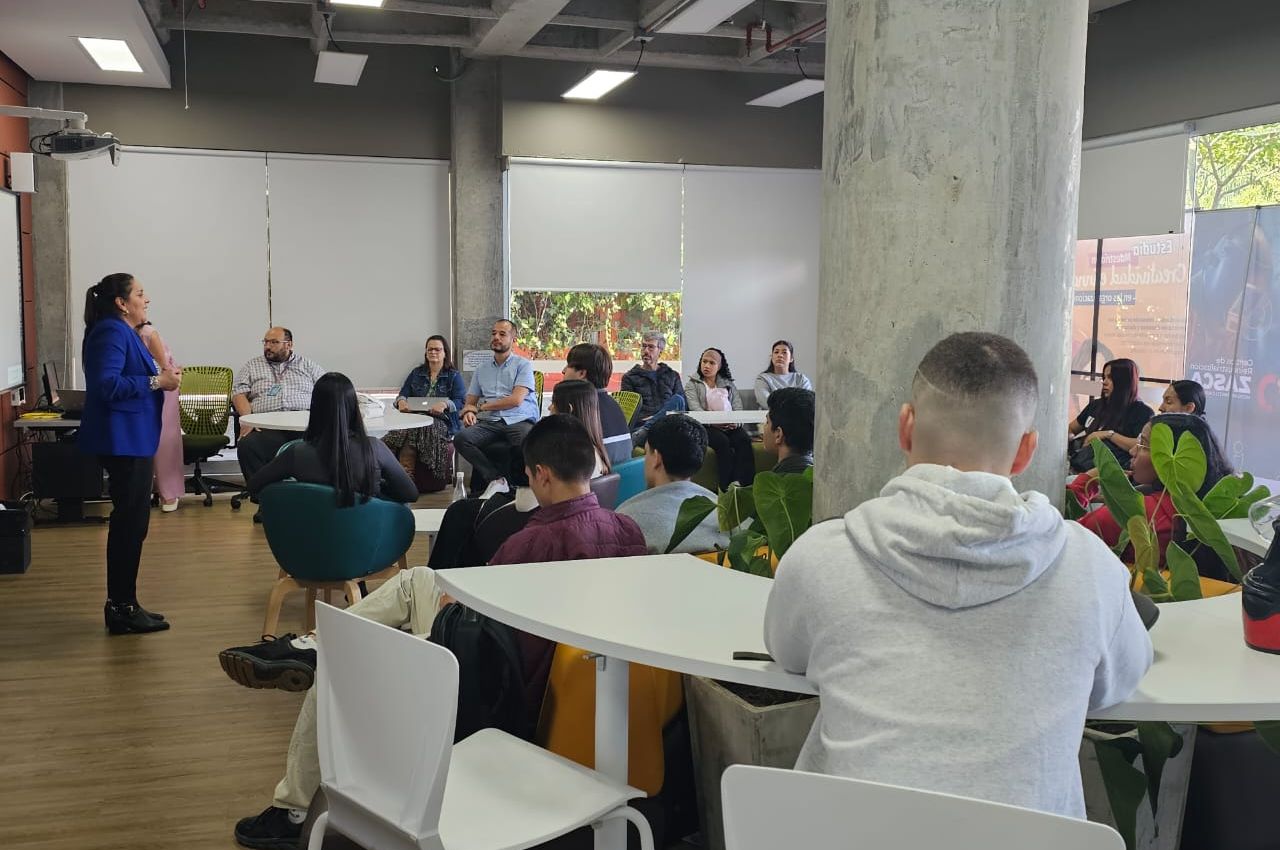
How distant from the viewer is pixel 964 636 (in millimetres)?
1561

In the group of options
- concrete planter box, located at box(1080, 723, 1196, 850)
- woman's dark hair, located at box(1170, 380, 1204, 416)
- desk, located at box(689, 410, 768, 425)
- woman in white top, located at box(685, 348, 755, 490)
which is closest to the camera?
concrete planter box, located at box(1080, 723, 1196, 850)

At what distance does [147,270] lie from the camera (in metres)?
9.44

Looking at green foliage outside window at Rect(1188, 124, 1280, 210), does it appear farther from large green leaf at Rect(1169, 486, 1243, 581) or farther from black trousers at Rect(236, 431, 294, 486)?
black trousers at Rect(236, 431, 294, 486)

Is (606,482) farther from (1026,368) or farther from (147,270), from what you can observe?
(147,270)

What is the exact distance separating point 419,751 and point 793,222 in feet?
31.0

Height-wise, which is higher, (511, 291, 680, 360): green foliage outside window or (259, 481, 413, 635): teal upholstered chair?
(511, 291, 680, 360): green foliage outside window

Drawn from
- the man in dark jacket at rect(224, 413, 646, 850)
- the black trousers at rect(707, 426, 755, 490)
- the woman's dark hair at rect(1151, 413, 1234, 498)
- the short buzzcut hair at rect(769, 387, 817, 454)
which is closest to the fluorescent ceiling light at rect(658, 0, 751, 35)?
the black trousers at rect(707, 426, 755, 490)

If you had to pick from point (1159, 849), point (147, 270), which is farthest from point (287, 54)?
point (1159, 849)

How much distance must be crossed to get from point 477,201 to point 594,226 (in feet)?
3.55

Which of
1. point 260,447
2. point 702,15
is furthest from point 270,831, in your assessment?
point 702,15

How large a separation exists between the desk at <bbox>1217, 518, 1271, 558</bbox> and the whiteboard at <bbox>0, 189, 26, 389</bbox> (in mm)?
7623

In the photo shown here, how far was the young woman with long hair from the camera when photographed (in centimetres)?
475

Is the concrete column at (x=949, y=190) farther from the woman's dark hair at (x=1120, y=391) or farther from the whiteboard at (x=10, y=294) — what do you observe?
the whiteboard at (x=10, y=294)

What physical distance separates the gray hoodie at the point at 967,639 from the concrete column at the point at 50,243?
→ 9097mm
